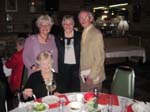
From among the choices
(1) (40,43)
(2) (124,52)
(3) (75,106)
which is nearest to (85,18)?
(1) (40,43)

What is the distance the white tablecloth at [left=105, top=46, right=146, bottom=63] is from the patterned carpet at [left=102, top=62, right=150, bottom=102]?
463 millimetres

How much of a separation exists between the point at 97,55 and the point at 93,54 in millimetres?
54

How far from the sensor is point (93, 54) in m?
3.51

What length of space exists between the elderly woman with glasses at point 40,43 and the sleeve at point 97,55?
0.52 m

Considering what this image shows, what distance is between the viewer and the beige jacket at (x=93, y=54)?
3.48 metres

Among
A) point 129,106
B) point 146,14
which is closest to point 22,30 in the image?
point 146,14

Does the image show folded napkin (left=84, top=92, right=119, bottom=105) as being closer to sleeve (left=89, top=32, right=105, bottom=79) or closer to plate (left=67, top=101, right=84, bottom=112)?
plate (left=67, top=101, right=84, bottom=112)

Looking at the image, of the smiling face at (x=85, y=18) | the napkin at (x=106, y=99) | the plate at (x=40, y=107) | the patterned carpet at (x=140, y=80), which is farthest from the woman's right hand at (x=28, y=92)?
the patterned carpet at (x=140, y=80)

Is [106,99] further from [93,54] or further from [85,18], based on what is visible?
[85,18]

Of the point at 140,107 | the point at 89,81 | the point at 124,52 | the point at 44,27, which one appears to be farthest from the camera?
the point at 124,52

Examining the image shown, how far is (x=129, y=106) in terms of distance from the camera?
→ 245 centimetres

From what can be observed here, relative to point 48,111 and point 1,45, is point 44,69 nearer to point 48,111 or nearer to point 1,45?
point 48,111

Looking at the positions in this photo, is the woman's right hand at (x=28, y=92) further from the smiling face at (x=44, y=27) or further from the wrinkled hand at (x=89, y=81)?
the wrinkled hand at (x=89, y=81)

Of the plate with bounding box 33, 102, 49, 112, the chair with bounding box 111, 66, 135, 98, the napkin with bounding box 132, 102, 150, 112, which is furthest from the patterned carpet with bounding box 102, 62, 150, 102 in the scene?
the plate with bounding box 33, 102, 49, 112
